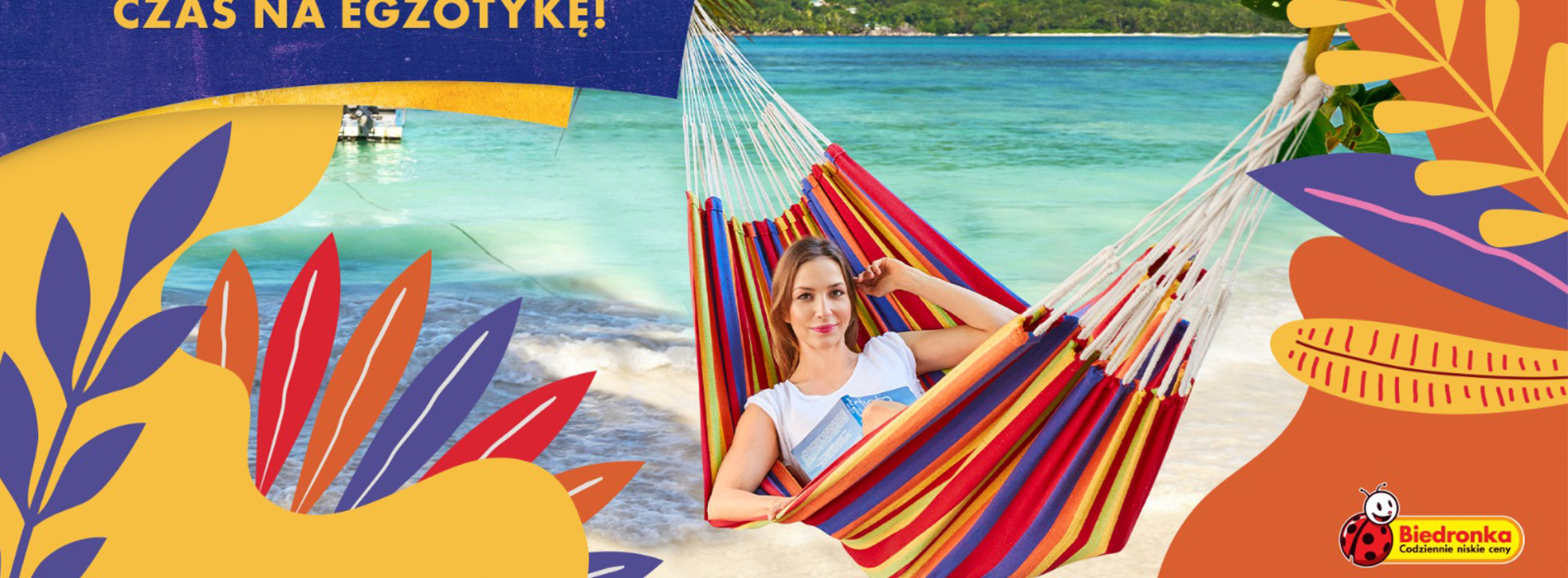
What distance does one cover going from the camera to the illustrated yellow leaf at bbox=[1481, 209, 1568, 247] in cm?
198

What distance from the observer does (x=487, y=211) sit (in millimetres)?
9266

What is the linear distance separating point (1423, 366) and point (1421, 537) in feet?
1.08

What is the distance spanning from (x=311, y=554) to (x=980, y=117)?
12929 millimetres

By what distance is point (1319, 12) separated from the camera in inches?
72.7

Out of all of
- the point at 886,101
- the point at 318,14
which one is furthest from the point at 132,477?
the point at 886,101

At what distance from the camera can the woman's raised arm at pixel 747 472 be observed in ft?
5.86

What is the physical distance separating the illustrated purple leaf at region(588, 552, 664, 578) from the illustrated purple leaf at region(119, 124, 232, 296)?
901 mm

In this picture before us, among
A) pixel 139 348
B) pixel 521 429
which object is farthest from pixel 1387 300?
pixel 139 348

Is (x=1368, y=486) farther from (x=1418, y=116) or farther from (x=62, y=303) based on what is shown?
(x=62, y=303)

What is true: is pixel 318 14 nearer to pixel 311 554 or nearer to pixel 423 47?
pixel 423 47

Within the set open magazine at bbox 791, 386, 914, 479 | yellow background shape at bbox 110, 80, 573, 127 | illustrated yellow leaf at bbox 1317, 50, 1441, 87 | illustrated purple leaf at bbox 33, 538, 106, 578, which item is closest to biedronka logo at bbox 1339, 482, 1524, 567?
illustrated yellow leaf at bbox 1317, 50, 1441, 87

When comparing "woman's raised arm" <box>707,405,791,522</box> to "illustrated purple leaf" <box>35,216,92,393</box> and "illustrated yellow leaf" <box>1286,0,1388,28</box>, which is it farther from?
"illustrated purple leaf" <box>35,216,92,393</box>

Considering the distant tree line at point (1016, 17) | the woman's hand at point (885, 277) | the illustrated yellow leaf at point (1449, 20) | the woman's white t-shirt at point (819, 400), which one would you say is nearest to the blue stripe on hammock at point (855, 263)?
the woman's hand at point (885, 277)

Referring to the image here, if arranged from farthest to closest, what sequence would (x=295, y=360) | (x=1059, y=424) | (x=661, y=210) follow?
(x=661, y=210), (x=295, y=360), (x=1059, y=424)
